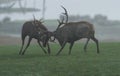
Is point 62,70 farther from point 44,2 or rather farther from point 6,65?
point 44,2

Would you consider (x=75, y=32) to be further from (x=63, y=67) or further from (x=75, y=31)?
(x=63, y=67)

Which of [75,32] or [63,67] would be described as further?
[75,32]

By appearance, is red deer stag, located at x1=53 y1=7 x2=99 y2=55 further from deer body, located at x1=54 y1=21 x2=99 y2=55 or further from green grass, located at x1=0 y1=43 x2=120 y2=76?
green grass, located at x1=0 y1=43 x2=120 y2=76

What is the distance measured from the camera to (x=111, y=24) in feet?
269

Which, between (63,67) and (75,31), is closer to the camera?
(63,67)

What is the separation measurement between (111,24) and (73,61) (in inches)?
2481

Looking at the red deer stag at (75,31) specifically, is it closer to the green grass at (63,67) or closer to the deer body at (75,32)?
the deer body at (75,32)

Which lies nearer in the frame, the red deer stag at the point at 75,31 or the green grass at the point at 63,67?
the green grass at the point at 63,67

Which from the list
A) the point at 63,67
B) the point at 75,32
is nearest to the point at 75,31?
the point at 75,32

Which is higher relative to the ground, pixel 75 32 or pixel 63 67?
pixel 75 32

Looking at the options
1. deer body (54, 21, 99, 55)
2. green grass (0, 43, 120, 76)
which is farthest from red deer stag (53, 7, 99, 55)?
green grass (0, 43, 120, 76)

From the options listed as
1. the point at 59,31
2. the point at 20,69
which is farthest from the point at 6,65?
the point at 59,31

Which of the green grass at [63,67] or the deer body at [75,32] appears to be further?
the deer body at [75,32]

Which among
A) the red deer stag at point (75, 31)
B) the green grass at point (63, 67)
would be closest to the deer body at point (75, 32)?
the red deer stag at point (75, 31)
